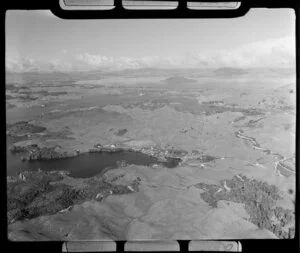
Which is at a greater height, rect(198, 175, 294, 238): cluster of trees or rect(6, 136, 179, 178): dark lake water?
rect(6, 136, 179, 178): dark lake water

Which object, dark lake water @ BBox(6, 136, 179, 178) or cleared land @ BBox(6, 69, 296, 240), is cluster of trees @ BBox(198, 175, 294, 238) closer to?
cleared land @ BBox(6, 69, 296, 240)

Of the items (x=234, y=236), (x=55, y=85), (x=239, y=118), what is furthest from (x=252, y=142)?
(x=55, y=85)

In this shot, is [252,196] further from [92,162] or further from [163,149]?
[92,162]

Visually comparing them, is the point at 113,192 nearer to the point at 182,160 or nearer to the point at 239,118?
the point at 182,160

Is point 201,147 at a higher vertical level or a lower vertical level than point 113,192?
higher

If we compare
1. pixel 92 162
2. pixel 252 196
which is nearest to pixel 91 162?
pixel 92 162

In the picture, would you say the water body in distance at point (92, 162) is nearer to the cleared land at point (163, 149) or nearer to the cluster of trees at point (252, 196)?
the cleared land at point (163, 149)

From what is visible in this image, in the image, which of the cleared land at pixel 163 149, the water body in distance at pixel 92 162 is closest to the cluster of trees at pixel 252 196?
the cleared land at pixel 163 149

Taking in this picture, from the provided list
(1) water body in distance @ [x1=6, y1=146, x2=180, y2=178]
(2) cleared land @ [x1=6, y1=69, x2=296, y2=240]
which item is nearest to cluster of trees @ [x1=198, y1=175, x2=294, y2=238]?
(2) cleared land @ [x1=6, y1=69, x2=296, y2=240]

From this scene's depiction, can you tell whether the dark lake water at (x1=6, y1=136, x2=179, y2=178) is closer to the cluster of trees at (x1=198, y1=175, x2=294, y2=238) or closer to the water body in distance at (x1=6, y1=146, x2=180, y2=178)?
the water body in distance at (x1=6, y1=146, x2=180, y2=178)
